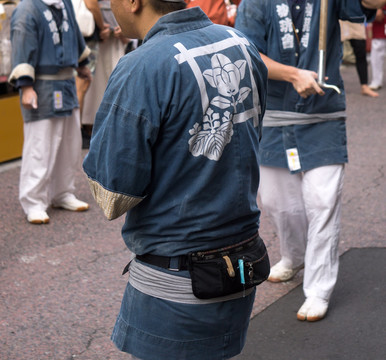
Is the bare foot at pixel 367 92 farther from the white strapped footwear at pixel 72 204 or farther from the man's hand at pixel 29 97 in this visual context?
the man's hand at pixel 29 97

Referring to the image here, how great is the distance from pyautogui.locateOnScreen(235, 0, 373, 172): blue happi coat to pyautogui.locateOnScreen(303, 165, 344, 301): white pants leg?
0.23 ft

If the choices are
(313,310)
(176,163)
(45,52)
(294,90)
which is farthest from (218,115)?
(45,52)

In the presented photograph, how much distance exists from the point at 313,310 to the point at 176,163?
2030 mm

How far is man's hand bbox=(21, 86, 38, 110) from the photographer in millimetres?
5383

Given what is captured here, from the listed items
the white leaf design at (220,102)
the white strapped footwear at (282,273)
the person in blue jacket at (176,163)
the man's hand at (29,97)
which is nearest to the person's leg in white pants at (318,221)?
the white strapped footwear at (282,273)

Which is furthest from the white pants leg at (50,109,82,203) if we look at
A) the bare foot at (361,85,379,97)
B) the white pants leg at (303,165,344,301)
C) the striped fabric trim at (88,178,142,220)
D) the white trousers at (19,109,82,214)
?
the bare foot at (361,85,379,97)

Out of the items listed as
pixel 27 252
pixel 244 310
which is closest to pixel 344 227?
pixel 27 252

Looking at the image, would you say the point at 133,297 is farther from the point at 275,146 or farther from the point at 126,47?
the point at 126,47

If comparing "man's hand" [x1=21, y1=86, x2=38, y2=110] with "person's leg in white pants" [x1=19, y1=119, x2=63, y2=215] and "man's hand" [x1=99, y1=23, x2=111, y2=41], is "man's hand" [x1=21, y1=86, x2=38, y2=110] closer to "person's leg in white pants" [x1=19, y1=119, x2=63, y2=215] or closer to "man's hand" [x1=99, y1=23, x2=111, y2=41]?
"person's leg in white pants" [x1=19, y1=119, x2=63, y2=215]

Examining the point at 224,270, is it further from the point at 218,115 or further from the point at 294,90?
the point at 294,90

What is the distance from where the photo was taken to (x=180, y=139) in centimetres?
210

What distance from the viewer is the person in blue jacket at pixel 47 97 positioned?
5324mm

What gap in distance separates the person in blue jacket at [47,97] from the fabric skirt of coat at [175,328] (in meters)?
3.39

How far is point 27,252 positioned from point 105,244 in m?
0.52
